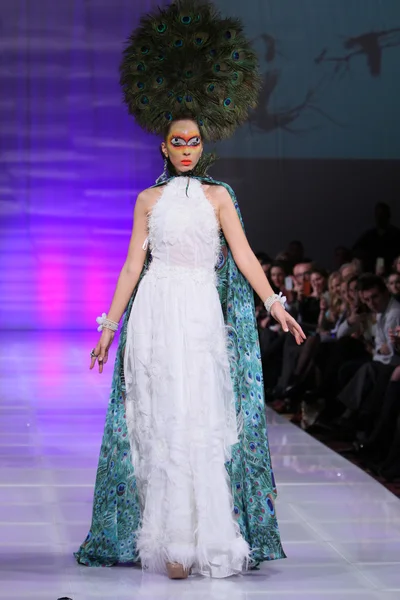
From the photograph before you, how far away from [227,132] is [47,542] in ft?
4.93

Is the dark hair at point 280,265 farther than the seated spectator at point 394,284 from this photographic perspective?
Yes

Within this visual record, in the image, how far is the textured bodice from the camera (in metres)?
3.41

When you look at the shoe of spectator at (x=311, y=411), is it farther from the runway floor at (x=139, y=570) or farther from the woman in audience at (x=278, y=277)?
the woman in audience at (x=278, y=277)

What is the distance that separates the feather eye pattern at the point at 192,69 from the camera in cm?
341

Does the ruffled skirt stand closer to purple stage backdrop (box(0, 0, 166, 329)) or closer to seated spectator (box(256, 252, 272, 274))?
seated spectator (box(256, 252, 272, 274))

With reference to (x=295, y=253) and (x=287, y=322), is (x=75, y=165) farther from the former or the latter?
(x=287, y=322)

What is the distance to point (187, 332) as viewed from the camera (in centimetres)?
340

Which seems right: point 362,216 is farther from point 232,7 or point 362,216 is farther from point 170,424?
point 170,424

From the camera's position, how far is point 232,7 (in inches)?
493

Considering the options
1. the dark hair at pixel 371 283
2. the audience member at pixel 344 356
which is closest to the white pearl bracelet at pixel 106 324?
the audience member at pixel 344 356

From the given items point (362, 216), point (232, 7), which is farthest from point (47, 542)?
point (232, 7)

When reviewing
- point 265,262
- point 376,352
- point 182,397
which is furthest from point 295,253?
point 182,397

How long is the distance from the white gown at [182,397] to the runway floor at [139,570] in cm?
12

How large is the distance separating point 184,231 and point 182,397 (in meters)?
0.50
